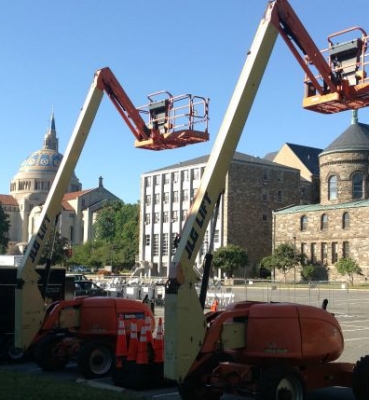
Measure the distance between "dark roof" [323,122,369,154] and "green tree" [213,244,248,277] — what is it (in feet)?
59.5

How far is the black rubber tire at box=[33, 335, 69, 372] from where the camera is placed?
12.8 meters

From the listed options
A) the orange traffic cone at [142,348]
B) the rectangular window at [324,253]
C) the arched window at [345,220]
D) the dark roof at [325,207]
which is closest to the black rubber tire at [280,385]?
the orange traffic cone at [142,348]

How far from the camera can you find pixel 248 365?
9.32 m

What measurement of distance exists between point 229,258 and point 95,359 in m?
72.5

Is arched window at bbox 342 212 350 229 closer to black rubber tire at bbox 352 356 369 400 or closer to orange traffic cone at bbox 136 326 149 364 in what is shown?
orange traffic cone at bbox 136 326 149 364

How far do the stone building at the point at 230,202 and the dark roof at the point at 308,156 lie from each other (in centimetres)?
783

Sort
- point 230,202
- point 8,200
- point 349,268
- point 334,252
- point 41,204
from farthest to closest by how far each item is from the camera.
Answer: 1. point 8,200
2. point 41,204
3. point 230,202
4. point 334,252
5. point 349,268

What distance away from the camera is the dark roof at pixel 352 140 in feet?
278

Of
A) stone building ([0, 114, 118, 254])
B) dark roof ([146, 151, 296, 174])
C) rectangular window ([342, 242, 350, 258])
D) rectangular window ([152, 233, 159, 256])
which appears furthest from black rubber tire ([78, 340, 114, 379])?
stone building ([0, 114, 118, 254])

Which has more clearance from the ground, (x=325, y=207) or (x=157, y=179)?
(x=157, y=179)

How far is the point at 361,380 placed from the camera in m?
9.54

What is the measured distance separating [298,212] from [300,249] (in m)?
5.15

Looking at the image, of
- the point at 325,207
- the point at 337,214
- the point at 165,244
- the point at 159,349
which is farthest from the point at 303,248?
the point at 159,349

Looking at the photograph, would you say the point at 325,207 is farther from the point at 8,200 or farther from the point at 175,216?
the point at 8,200
